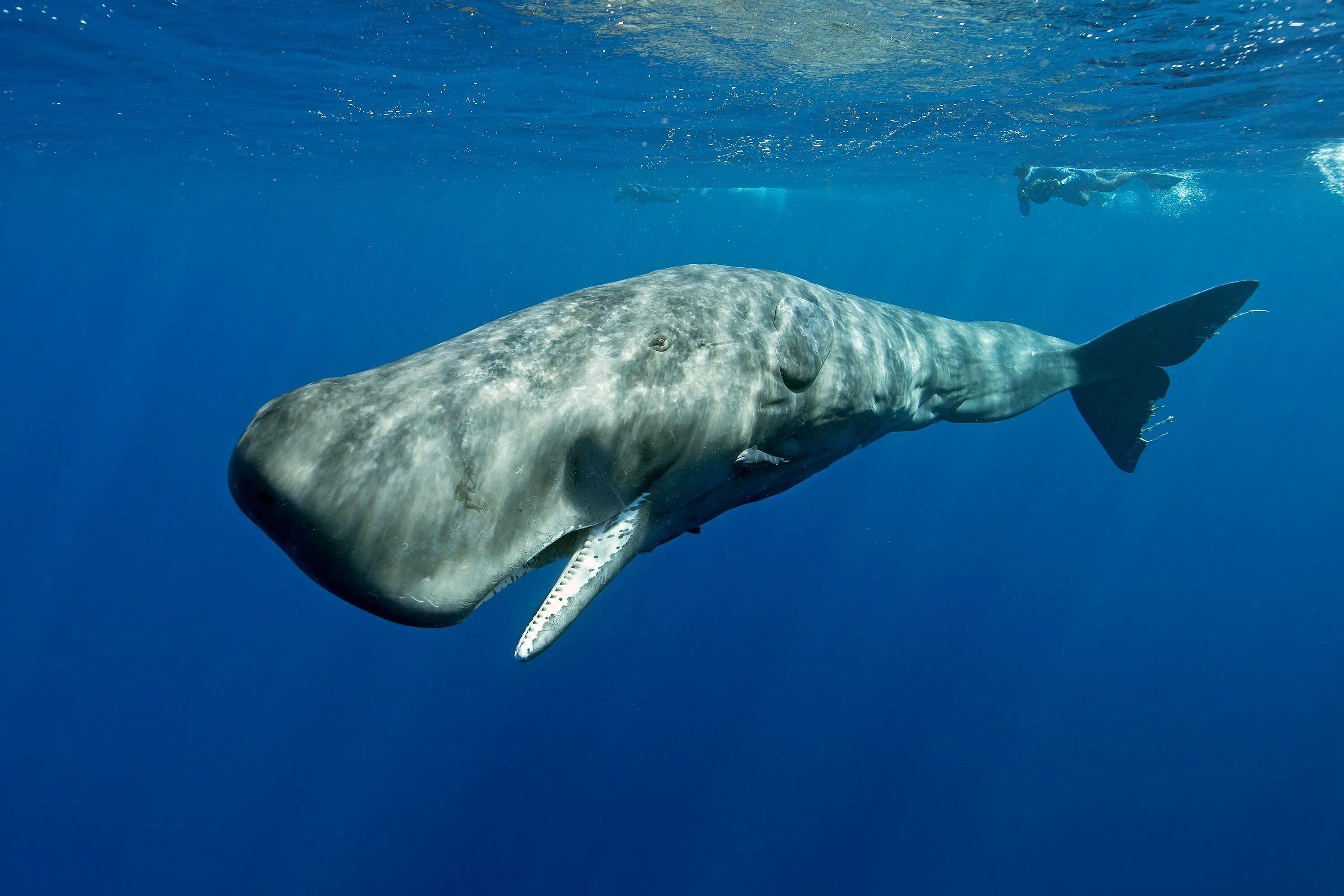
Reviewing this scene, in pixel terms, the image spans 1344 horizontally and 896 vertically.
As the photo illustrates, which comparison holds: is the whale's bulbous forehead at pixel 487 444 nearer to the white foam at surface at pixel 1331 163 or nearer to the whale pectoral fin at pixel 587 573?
the whale pectoral fin at pixel 587 573

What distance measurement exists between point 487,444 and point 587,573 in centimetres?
71

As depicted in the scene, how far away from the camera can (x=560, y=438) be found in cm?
308

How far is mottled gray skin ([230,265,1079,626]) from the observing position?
2492 mm

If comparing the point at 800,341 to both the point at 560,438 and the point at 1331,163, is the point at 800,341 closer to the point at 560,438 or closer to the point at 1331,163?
the point at 560,438

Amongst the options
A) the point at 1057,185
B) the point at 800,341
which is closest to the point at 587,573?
the point at 800,341

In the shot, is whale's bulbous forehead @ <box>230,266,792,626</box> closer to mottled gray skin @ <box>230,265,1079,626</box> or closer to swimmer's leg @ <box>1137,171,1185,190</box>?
mottled gray skin @ <box>230,265,1079,626</box>

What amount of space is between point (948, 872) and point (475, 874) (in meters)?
18.4

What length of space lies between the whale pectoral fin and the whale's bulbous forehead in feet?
0.36

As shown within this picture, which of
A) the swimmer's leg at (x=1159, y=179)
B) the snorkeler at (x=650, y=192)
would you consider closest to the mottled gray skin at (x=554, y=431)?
the swimmer's leg at (x=1159, y=179)

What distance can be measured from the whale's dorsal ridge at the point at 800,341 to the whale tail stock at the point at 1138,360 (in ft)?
16.9

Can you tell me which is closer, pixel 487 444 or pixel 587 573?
pixel 487 444

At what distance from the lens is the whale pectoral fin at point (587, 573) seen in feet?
8.90

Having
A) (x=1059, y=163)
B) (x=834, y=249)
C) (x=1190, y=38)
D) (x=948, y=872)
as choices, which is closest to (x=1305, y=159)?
(x=1059, y=163)

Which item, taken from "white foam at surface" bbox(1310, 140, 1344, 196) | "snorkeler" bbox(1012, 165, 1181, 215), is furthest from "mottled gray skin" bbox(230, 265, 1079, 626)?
"white foam at surface" bbox(1310, 140, 1344, 196)
